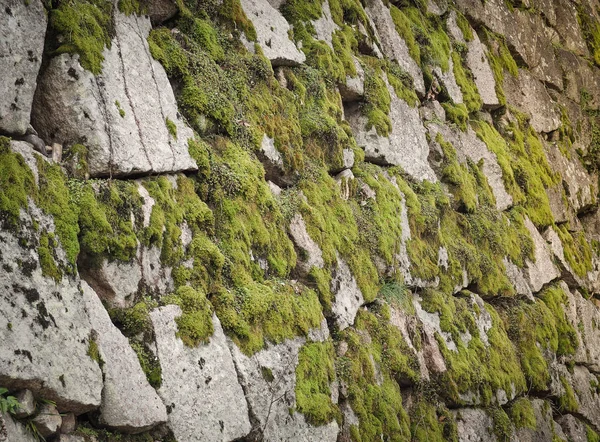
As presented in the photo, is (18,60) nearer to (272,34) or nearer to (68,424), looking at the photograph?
(68,424)

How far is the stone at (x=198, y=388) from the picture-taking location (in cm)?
425

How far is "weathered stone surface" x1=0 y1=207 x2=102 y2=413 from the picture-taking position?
330 centimetres

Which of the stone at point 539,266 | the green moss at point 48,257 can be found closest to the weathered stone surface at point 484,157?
the stone at point 539,266

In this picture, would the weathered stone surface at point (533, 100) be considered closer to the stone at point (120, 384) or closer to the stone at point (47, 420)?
the stone at point (120, 384)

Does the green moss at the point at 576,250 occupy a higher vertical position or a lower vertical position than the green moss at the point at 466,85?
lower

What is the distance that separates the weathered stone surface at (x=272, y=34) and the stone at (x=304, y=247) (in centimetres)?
197

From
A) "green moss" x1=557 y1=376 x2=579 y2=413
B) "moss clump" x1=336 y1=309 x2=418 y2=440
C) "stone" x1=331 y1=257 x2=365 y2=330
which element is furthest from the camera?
"green moss" x1=557 y1=376 x2=579 y2=413

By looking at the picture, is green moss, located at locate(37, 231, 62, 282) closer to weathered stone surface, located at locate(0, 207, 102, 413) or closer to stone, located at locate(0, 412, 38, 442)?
weathered stone surface, located at locate(0, 207, 102, 413)

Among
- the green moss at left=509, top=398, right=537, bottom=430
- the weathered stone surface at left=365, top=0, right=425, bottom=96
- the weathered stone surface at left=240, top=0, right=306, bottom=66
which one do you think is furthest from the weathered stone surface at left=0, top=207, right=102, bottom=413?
the weathered stone surface at left=365, top=0, right=425, bottom=96

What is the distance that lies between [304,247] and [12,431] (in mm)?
3507

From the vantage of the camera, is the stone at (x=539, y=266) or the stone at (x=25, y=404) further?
the stone at (x=539, y=266)

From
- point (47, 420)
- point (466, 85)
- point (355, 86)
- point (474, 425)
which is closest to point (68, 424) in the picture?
point (47, 420)

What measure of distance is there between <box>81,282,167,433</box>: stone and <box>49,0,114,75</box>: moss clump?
167 cm

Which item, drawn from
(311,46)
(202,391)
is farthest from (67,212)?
(311,46)
